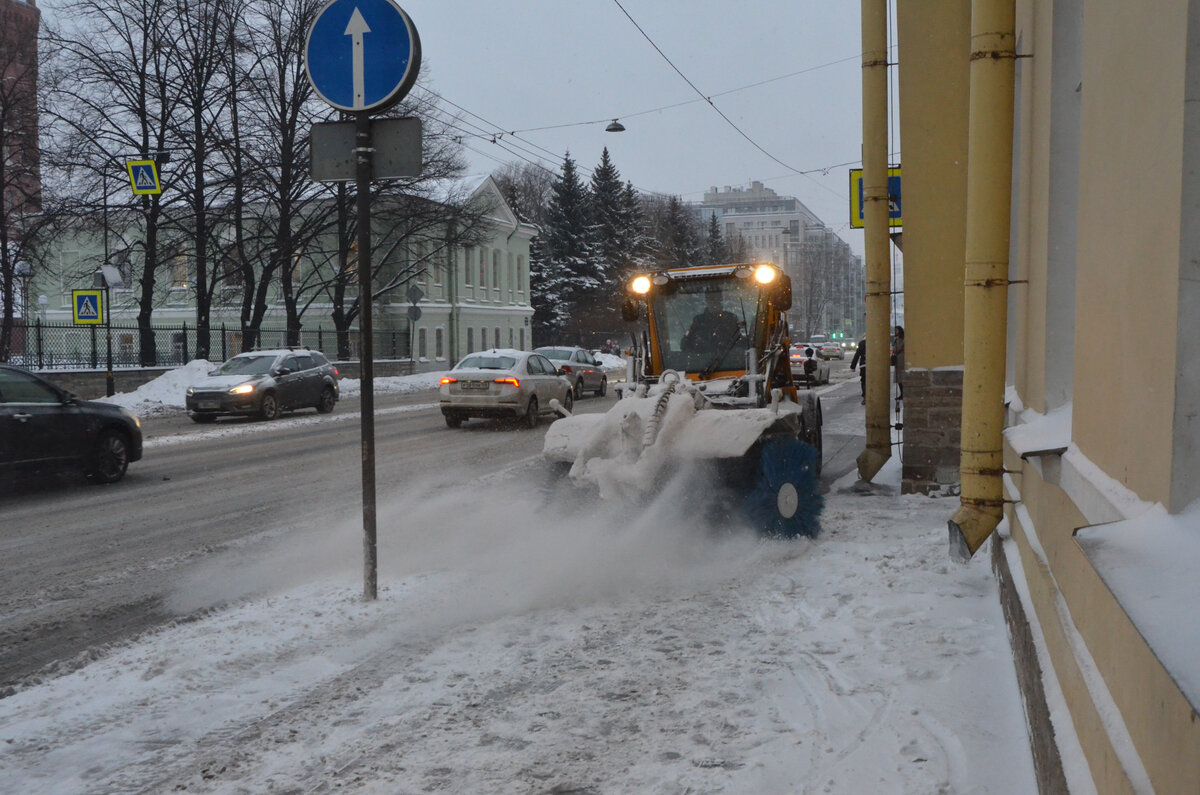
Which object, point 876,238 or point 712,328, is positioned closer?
point 712,328

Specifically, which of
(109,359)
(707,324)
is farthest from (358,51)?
(109,359)

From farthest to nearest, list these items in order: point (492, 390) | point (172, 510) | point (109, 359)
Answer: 1. point (109, 359)
2. point (492, 390)
3. point (172, 510)

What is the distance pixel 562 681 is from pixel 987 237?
10.4 feet

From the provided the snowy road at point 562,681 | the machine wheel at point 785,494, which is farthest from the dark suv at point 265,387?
the machine wheel at point 785,494

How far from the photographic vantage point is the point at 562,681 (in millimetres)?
4785

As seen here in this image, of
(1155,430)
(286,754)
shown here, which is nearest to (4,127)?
(286,754)

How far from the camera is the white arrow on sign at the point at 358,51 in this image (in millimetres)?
6008

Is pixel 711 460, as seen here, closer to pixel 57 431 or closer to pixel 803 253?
pixel 57 431

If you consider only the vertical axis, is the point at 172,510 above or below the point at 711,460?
below

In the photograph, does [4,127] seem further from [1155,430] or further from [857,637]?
[1155,430]

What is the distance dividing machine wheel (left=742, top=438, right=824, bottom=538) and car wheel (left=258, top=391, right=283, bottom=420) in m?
17.0

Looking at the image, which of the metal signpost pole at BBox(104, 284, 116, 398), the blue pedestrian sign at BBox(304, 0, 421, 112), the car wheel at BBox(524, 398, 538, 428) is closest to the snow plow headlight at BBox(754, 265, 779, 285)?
the blue pedestrian sign at BBox(304, 0, 421, 112)

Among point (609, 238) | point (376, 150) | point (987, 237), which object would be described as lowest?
point (987, 237)

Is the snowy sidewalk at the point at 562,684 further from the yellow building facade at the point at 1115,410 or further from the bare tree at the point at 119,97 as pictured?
the bare tree at the point at 119,97
